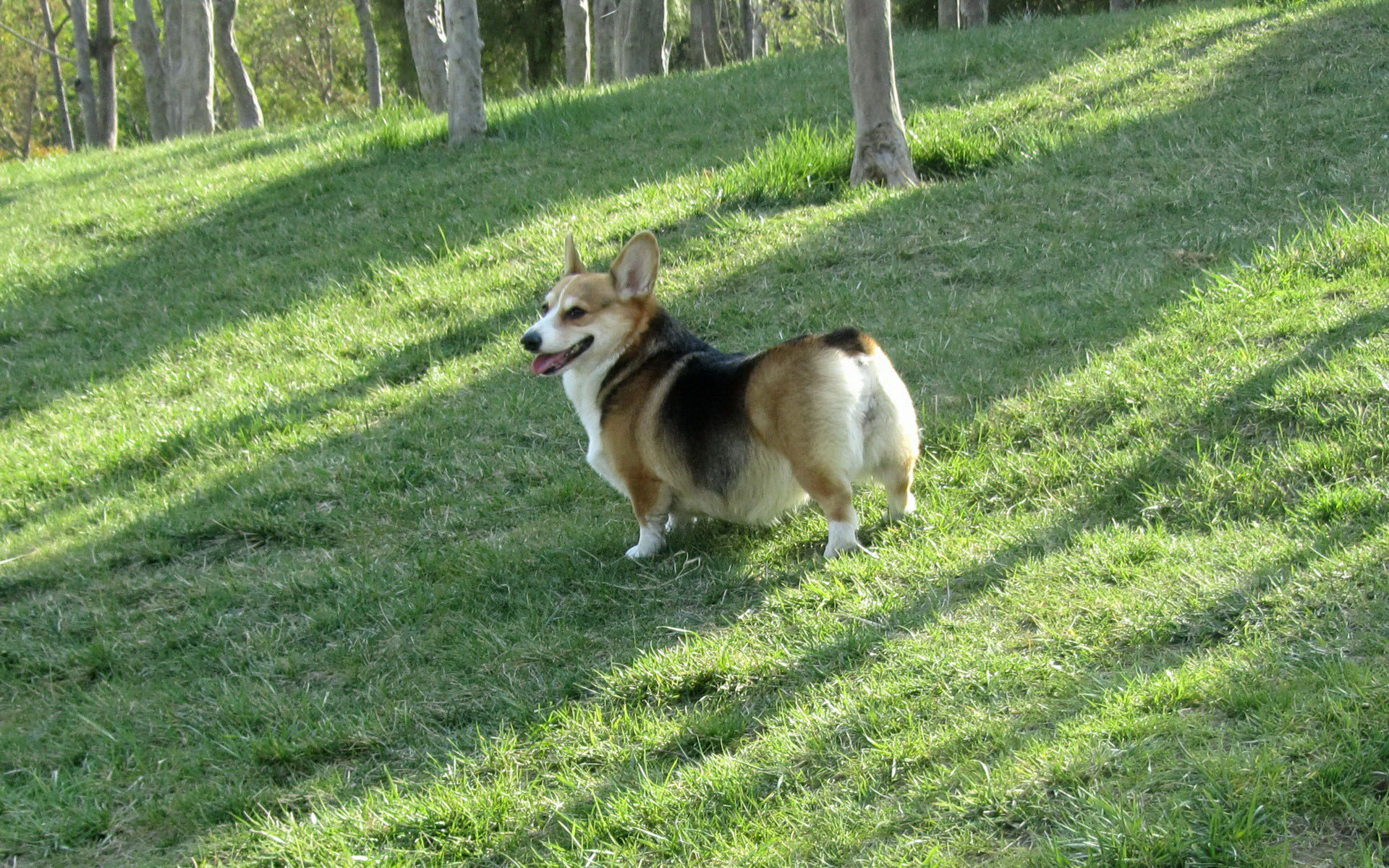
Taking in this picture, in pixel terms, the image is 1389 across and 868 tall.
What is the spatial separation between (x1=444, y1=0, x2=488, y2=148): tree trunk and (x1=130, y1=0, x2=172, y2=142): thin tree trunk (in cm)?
→ 1432

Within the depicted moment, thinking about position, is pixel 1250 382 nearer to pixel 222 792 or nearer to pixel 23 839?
pixel 222 792

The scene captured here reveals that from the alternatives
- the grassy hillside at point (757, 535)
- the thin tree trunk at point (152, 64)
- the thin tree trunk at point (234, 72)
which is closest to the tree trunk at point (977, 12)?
the grassy hillside at point (757, 535)

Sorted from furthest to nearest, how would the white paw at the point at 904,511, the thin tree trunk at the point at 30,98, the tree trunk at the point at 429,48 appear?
the thin tree trunk at the point at 30,98
the tree trunk at the point at 429,48
the white paw at the point at 904,511

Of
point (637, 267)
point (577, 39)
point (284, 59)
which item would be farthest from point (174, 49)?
point (284, 59)

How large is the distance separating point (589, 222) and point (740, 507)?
15.9ft

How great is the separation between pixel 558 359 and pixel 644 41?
1438cm

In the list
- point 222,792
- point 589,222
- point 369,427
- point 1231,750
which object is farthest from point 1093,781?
point 589,222

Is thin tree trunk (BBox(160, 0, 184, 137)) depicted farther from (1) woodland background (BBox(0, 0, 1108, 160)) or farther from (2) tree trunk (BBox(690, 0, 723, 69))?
(2) tree trunk (BBox(690, 0, 723, 69))

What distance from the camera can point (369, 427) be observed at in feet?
22.0

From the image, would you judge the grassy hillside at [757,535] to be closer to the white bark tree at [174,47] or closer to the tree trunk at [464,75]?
the tree trunk at [464,75]

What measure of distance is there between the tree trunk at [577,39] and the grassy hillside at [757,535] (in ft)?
28.9

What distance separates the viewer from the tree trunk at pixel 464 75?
10.8m

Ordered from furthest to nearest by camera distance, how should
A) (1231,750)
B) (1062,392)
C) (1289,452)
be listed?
(1062,392)
(1289,452)
(1231,750)

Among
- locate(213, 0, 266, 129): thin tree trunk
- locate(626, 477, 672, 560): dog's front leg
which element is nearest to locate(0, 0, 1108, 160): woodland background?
locate(213, 0, 266, 129): thin tree trunk
